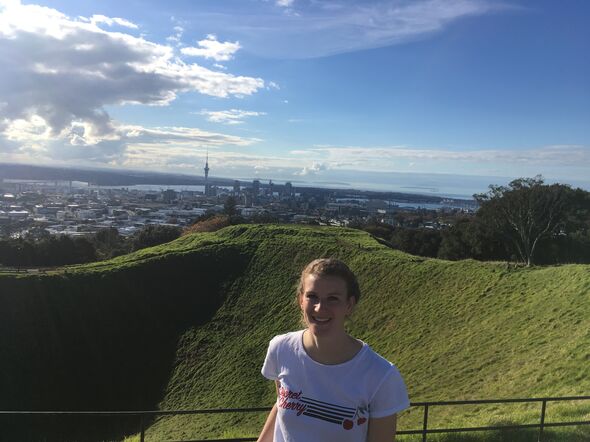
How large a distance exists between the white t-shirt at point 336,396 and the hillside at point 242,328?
27.6 ft

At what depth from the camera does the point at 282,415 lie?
6.77 feet

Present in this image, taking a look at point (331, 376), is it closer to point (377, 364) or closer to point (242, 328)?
point (377, 364)

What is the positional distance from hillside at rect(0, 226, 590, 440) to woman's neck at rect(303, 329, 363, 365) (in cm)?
847

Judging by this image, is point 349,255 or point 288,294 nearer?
point 288,294

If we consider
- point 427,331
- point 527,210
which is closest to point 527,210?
point 527,210

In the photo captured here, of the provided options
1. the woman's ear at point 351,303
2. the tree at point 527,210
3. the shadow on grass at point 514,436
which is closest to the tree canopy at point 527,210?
the tree at point 527,210

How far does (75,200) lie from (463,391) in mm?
102487

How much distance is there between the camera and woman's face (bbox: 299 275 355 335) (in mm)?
2012

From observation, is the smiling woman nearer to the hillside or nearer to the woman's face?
the woman's face

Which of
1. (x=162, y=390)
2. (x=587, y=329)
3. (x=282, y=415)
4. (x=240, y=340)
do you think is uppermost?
(x=282, y=415)

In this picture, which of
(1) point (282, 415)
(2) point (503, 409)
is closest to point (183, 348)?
(2) point (503, 409)

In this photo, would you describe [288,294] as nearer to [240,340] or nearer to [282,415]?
[240,340]

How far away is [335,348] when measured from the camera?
2014mm

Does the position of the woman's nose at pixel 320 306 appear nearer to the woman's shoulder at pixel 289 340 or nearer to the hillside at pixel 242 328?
the woman's shoulder at pixel 289 340
